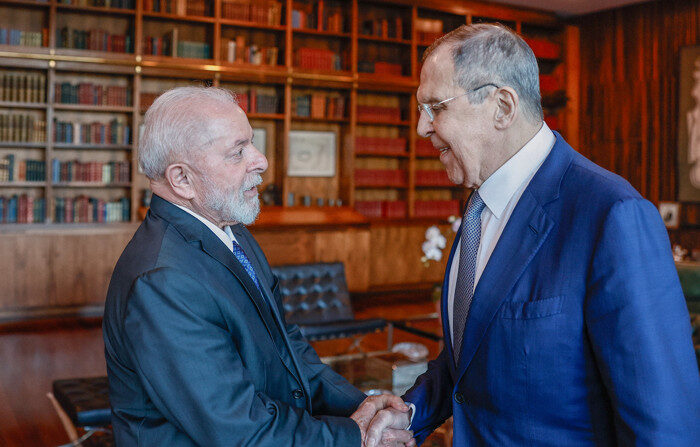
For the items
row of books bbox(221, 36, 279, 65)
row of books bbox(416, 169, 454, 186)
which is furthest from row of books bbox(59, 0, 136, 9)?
row of books bbox(416, 169, 454, 186)

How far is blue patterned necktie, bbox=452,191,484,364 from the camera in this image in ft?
4.68

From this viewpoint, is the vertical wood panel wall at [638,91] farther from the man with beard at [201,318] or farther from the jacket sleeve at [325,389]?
the man with beard at [201,318]

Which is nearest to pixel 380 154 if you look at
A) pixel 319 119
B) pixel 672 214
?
pixel 319 119

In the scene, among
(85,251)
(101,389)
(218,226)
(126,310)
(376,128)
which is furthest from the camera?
(376,128)

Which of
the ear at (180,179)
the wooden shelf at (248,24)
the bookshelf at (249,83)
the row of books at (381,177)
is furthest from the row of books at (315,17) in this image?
the ear at (180,179)

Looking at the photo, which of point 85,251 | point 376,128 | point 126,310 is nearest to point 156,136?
point 126,310

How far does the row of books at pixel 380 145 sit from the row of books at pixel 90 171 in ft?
8.92

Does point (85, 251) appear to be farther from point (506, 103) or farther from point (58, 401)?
point (506, 103)

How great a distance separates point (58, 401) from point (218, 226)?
6.97 feet

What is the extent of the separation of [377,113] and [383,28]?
40.3 inches

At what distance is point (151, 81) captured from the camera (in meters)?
7.28

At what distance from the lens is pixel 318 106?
7.82 m

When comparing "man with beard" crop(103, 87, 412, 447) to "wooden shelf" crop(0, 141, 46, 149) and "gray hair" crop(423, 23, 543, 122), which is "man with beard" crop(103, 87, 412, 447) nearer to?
"gray hair" crop(423, 23, 543, 122)

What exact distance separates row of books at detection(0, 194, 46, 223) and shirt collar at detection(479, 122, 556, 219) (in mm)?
6107
